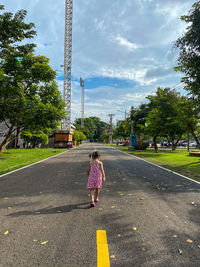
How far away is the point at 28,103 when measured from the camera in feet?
54.6

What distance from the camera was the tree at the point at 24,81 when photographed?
16.4 m

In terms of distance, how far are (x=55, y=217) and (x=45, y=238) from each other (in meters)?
0.90

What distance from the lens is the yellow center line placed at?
257 centimetres

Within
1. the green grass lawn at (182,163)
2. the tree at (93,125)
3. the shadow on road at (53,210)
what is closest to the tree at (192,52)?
the green grass lawn at (182,163)

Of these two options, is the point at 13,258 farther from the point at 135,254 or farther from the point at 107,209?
the point at 107,209

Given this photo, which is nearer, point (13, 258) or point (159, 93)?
point (13, 258)

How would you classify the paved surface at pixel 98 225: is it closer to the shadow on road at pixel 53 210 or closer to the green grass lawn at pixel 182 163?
the shadow on road at pixel 53 210

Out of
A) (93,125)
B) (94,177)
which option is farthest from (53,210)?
(93,125)

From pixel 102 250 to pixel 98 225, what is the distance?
88 cm

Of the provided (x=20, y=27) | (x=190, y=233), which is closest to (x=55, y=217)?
(x=190, y=233)

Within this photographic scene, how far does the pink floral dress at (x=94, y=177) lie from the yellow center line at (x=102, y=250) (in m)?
1.54

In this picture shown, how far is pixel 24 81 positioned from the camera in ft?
62.3

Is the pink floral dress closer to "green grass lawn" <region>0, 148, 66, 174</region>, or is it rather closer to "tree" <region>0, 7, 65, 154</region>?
"green grass lawn" <region>0, 148, 66, 174</region>

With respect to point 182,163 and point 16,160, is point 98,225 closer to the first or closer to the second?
point 182,163
